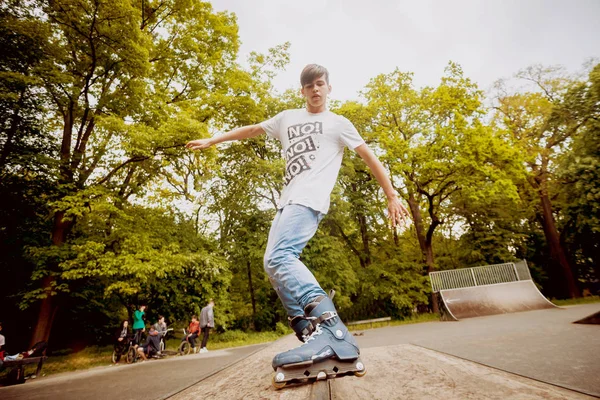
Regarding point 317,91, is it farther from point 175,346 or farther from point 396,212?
point 175,346

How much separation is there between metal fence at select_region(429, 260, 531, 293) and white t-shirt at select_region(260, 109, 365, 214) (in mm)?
14892

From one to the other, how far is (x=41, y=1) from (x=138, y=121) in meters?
4.39

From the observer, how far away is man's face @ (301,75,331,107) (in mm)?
2039

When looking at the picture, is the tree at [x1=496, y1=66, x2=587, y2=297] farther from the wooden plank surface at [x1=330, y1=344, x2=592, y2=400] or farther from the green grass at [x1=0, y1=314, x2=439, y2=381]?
the wooden plank surface at [x1=330, y1=344, x2=592, y2=400]

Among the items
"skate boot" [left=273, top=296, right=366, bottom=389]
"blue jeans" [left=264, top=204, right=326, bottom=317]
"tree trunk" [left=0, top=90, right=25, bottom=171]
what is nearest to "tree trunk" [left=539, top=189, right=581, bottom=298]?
"blue jeans" [left=264, top=204, right=326, bottom=317]

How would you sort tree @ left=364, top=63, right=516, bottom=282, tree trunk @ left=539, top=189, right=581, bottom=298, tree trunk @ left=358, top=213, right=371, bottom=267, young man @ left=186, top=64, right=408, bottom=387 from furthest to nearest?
tree trunk @ left=358, top=213, right=371, bottom=267 → tree trunk @ left=539, top=189, right=581, bottom=298 → tree @ left=364, top=63, right=516, bottom=282 → young man @ left=186, top=64, right=408, bottom=387

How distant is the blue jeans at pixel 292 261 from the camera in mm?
1662

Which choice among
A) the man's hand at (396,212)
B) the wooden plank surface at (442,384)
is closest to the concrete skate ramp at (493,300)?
the man's hand at (396,212)

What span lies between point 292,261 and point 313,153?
771 millimetres

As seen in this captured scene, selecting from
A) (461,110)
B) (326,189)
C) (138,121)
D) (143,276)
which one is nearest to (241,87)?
(138,121)

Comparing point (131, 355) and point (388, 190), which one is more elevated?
point (388, 190)

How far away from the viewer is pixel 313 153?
2.02 m

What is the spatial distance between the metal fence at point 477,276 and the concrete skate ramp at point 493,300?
→ 2076 mm

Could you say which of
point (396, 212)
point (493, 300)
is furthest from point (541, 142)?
point (396, 212)
